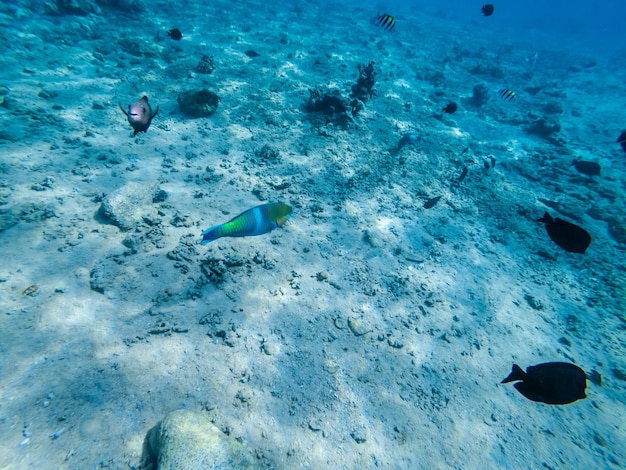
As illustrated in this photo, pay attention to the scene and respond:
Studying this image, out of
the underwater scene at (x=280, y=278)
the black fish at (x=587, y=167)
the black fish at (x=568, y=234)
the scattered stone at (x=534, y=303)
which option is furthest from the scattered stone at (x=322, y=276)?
the black fish at (x=587, y=167)

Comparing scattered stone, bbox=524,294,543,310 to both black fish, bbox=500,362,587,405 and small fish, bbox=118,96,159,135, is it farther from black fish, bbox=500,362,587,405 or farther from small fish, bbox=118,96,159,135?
small fish, bbox=118,96,159,135

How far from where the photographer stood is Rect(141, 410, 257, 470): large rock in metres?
2.39

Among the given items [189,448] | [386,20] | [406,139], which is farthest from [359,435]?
[386,20]

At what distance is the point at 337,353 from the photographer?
13.1 ft

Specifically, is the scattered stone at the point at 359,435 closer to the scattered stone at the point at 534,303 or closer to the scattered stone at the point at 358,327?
the scattered stone at the point at 358,327

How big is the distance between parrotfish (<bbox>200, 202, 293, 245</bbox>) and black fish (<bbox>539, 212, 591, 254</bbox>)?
297 centimetres

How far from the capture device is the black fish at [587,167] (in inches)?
379

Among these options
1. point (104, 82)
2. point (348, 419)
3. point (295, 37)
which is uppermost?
point (295, 37)

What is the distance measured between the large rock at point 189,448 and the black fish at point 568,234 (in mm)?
4084

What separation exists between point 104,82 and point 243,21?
11.6 m

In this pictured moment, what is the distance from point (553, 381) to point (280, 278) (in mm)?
3536

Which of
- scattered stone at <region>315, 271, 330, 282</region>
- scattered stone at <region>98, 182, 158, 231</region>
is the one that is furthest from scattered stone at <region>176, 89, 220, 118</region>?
scattered stone at <region>315, 271, 330, 282</region>

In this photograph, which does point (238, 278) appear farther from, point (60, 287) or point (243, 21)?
point (243, 21)

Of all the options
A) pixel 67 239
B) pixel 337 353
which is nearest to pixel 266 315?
pixel 337 353
